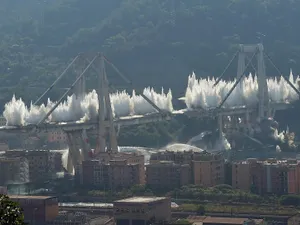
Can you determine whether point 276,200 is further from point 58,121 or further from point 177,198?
point 58,121

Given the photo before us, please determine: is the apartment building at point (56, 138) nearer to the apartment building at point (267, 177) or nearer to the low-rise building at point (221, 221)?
the apartment building at point (267, 177)

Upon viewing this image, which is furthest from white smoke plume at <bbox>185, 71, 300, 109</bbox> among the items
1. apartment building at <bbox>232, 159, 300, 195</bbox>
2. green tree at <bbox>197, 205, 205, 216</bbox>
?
green tree at <bbox>197, 205, 205, 216</bbox>

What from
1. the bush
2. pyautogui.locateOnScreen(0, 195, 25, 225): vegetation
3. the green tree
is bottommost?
the green tree

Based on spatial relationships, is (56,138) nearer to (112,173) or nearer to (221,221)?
(112,173)

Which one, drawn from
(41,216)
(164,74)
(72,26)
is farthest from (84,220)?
(72,26)

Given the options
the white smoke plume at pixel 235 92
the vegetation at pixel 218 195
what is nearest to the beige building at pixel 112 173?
the vegetation at pixel 218 195

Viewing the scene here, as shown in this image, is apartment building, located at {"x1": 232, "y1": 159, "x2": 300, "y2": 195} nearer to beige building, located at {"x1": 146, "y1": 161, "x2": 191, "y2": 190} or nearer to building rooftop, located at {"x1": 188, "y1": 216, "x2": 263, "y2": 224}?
beige building, located at {"x1": 146, "y1": 161, "x2": 191, "y2": 190}
